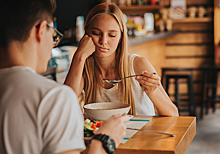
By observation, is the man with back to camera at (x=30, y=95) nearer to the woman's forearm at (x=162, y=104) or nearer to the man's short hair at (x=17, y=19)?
the man's short hair at (x=17, y=19)

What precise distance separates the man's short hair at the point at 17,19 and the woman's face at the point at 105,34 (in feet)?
3.26

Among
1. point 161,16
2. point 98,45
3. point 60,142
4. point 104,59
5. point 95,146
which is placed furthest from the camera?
point 161,16

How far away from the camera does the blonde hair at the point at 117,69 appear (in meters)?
1.84

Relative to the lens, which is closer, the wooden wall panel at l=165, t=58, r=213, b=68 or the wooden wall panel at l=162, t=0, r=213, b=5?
the wooden wall panel at l=162, t=0, r=213, b=5

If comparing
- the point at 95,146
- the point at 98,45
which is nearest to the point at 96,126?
the point at 95,146

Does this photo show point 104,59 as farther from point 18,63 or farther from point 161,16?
point 161,16

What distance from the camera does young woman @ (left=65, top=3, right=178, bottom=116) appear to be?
172 centimetres

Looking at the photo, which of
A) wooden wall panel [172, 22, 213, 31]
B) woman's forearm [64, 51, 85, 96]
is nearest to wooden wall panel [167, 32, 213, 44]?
wooden wall panel [172, 22, 213, 31]

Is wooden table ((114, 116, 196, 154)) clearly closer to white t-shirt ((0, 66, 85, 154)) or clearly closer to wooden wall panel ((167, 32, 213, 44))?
white t-shirt ((0, 66, 85, 154))

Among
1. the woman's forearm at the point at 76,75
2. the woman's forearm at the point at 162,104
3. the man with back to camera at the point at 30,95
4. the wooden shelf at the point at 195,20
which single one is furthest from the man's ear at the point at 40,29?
the wooden shelf at the point at 195,20

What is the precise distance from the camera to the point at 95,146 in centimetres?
94

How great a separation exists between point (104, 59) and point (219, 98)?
4.47 m

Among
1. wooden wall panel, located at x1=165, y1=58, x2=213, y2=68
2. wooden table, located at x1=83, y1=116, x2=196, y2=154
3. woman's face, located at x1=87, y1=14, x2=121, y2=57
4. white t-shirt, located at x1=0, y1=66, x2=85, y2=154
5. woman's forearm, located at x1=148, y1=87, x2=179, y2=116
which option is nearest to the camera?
white t-shirt, located at x1=0, y1=66, x2=85, y2=154

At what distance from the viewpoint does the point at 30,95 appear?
735 millimetres
